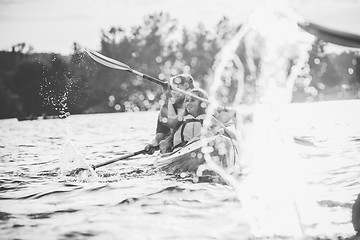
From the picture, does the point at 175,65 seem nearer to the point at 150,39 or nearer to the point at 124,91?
the point at 150,39

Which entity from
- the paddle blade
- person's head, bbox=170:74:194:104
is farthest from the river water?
the paddle blade

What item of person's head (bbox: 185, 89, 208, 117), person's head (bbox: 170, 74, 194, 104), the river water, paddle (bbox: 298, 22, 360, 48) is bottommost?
the river water

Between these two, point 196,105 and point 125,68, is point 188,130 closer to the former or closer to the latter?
point 196,105

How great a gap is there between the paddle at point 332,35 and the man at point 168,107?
11.2 ft

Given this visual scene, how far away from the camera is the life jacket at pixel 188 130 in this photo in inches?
216

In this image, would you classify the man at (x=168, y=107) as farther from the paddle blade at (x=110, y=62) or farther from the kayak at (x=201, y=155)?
the paddle blade at (x=110, y=62)

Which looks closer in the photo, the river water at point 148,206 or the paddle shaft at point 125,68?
the river water at point 148,206

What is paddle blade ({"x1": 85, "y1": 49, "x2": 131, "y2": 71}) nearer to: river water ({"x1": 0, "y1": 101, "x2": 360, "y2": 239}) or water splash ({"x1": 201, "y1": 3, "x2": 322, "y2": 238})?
river water ({"x1": 0, "y1": 101, "x2": 360, "y2": 239})

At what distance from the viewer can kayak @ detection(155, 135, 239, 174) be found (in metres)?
5.04

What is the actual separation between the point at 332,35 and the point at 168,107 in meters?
3.49

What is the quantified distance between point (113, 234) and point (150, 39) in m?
36.2

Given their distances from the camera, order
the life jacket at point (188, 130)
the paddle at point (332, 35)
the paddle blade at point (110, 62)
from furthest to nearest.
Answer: the paddle blade at point (110, 62)
the life jacket at point (188, 130)
the paddle at point (332, 35)

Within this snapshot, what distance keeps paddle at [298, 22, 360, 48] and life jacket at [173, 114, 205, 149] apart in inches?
123

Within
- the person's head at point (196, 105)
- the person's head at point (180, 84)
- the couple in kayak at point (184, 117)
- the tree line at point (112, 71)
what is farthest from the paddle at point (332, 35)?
the tree line at point (112, 71)
